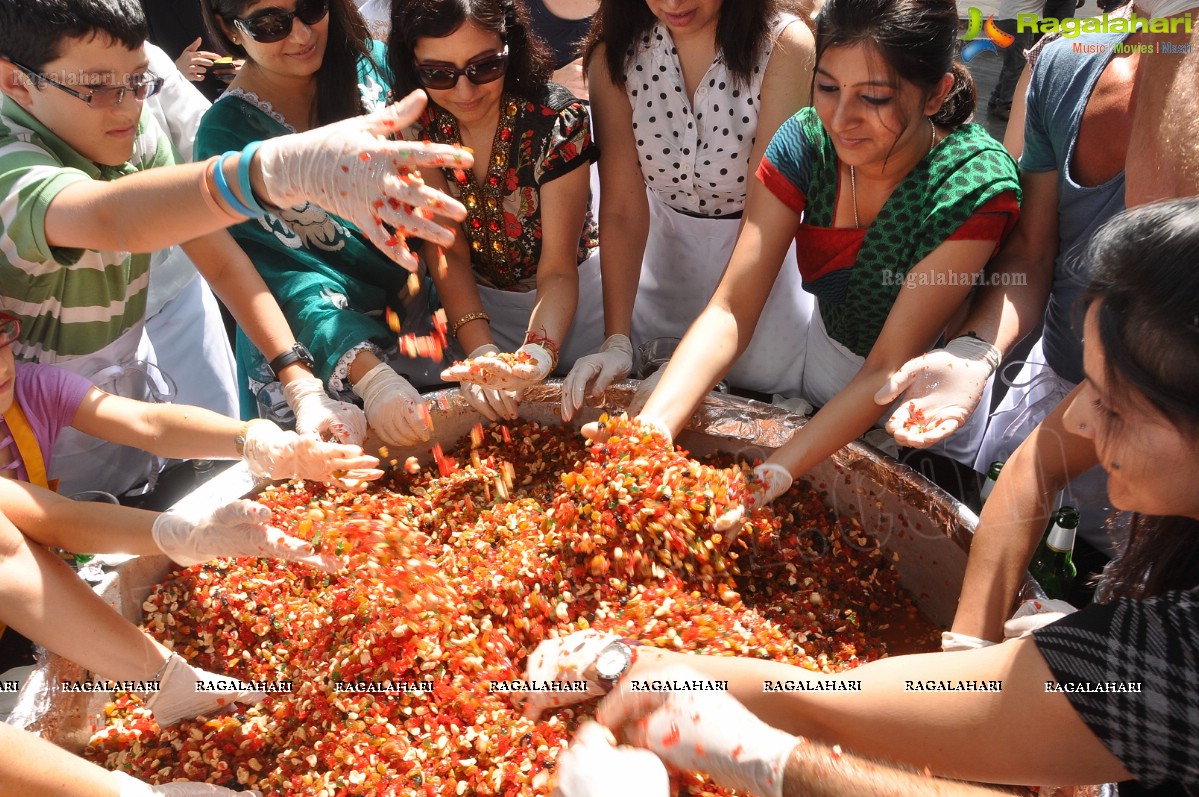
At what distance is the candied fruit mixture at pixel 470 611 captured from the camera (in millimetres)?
2057

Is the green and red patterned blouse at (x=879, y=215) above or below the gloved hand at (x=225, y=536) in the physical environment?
above

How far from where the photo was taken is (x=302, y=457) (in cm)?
238

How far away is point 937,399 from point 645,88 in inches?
64.6

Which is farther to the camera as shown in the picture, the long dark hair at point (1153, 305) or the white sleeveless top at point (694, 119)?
the white sleeveless top at point (694, 119)

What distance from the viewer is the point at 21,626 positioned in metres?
1.98

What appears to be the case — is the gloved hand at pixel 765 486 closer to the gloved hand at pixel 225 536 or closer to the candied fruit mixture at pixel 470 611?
the candied fruit mixture at pixel 470 611

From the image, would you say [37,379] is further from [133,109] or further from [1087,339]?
[1087,339]

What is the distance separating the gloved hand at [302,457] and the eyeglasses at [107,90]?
3.37 ft

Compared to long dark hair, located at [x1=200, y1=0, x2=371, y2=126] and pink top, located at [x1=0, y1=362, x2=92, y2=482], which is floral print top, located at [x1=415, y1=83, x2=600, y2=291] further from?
pink top, located at [x1=0, y1=362, x2=92, y2=482]

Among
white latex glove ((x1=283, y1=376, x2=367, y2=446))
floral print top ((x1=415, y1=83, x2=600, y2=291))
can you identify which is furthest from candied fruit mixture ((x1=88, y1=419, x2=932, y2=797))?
floral print top ((x1=415, y1=83, x2=600, y2=291))

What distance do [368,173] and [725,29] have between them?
159 cm

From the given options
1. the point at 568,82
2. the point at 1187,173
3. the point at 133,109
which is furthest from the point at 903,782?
the point at 568,82

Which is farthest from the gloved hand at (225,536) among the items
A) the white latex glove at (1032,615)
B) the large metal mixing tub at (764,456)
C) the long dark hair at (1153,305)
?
the long dark hair at (1153,305)

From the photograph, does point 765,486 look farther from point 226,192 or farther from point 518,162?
point 226,192
